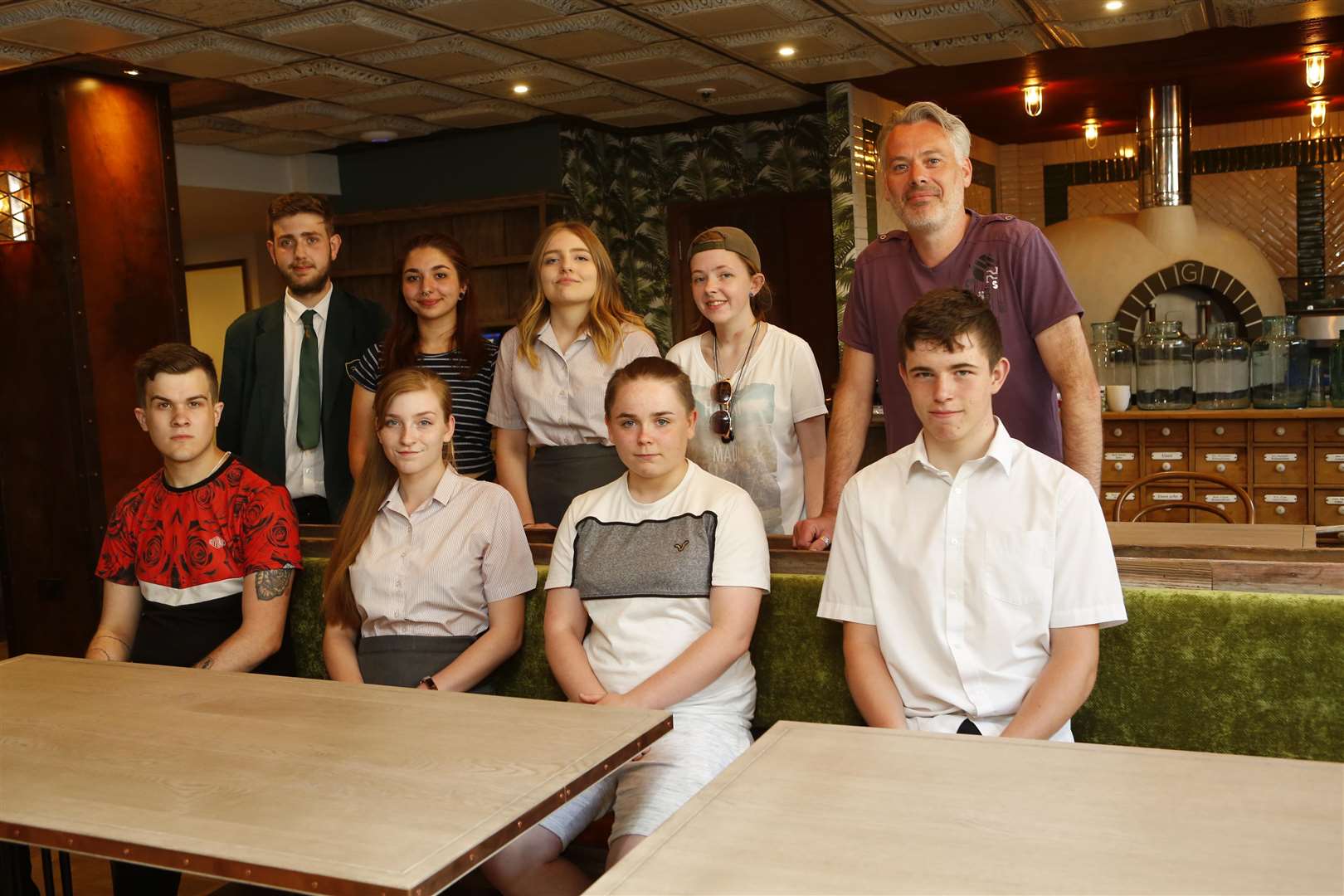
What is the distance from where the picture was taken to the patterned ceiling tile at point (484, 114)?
25.0ft

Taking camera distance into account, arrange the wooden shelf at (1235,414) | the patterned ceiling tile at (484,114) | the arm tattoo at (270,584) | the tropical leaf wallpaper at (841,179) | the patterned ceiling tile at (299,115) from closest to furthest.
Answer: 1. the arm tattoo at (270,584)
2. the wooden shelf at (1235,414)
3. the patterned ceiling tile at (299,115)
4. the tropical leaf wallpaper at (841,179)
5. the patterned ceiling tile at (484,114)

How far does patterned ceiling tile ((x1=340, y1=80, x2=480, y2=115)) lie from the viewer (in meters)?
7.01

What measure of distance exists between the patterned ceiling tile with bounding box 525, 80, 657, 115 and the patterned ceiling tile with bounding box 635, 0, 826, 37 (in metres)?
1.33

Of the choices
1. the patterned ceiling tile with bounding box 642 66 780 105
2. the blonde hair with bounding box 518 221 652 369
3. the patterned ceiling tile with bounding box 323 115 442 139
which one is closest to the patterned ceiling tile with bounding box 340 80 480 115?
the patterned ceiling tile with bounding box 323 115 442 139

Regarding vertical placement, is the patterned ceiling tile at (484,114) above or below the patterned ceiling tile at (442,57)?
above

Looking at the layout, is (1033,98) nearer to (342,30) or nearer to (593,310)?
(342,30)

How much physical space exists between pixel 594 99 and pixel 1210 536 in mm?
5666

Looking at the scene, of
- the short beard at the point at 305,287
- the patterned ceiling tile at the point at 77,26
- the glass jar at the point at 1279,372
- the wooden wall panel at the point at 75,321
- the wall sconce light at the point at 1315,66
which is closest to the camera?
the short beard at the point at 305,287

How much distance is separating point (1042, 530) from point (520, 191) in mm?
6901

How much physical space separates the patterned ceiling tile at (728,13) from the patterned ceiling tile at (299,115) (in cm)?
255

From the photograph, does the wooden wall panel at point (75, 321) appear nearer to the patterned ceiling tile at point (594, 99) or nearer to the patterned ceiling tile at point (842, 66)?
the patterned ceiling tile at point (594, 99)

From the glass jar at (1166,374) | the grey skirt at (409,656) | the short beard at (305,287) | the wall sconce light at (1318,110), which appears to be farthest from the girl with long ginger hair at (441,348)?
the wall sconce light at (1318,110)

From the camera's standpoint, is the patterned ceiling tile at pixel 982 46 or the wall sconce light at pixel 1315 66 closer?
the patterned ceiling tile at pixel 982 46

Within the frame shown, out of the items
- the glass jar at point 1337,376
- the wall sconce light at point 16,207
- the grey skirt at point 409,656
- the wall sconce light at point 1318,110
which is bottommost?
the grey skirt at point 409,656
